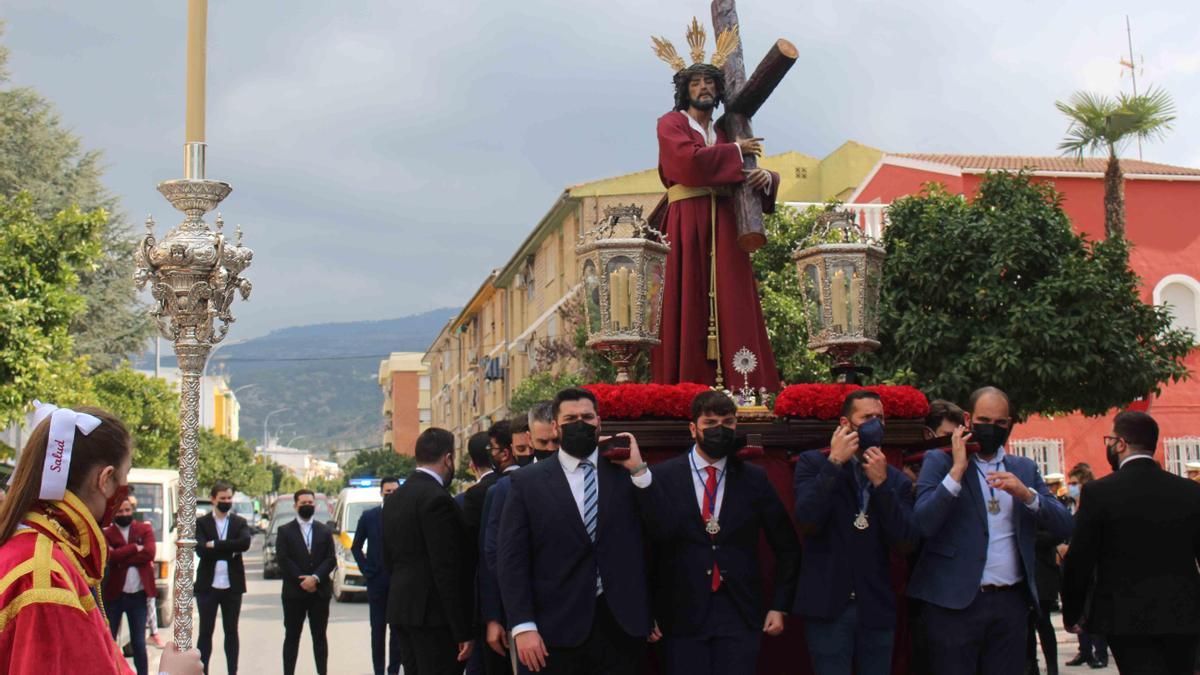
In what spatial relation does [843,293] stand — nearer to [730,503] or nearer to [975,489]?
[975,489]

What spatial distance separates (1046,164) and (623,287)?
30.3m

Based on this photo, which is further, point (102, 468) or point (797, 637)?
point (797, 637)

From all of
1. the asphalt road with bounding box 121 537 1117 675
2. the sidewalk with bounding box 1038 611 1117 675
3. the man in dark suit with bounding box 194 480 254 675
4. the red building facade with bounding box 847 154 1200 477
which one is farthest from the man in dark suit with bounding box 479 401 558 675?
the red building facade with bounding box 847 154 1200 477

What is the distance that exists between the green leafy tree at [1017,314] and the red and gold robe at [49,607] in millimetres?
17356

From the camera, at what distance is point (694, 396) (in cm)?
752

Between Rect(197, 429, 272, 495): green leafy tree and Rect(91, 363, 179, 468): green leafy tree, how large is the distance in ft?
55.5

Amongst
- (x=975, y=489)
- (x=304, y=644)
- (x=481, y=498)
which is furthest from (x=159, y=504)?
(x=975, y=489)

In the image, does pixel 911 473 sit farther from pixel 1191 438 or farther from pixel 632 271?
pixel 1191 438

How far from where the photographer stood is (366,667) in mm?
15625

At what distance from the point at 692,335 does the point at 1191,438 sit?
2657 centimetres

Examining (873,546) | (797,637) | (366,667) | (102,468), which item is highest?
(102,468)

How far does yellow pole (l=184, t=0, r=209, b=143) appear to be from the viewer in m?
7.04

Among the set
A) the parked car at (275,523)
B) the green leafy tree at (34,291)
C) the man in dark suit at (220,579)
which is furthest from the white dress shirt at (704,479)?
the parked car at (275,523)

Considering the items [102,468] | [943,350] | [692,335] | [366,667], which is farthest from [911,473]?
[943,350]
